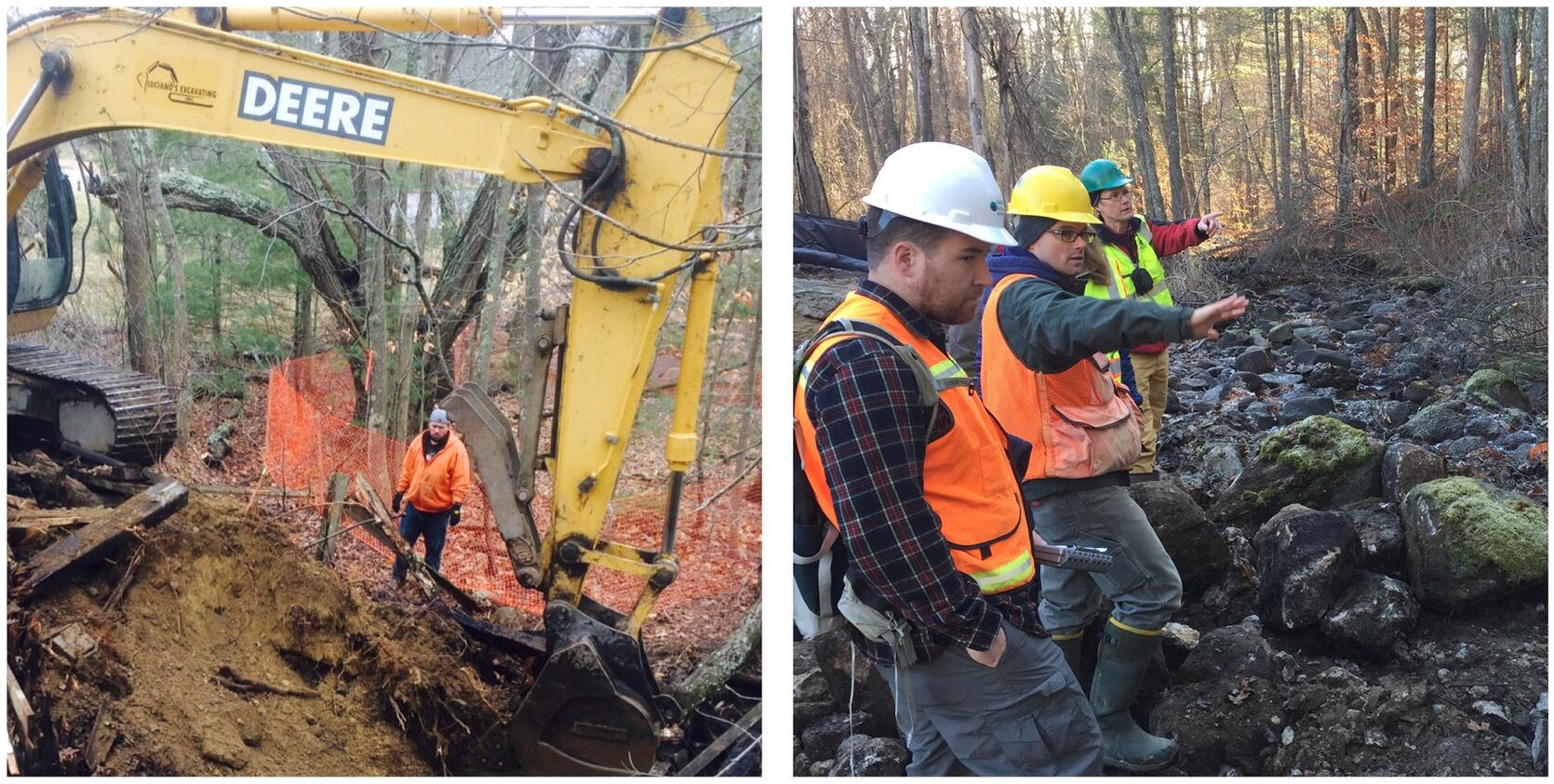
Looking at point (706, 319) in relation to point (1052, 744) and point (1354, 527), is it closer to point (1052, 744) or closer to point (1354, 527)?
point (1052, 744)

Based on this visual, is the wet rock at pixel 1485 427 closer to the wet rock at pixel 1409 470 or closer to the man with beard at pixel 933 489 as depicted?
the wet rock at pixel 1409 470

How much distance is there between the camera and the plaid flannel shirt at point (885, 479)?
1763 mm

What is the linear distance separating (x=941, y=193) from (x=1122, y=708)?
4.76 feet

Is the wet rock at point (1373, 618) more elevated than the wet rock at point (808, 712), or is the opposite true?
the wet rock at point (1373, 618)

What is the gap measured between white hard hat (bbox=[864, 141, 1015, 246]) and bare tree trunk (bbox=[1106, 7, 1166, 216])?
7.59ft

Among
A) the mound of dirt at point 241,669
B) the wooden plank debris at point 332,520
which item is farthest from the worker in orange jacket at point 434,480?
the mound of dirt at point 241,669

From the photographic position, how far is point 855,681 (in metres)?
2.99

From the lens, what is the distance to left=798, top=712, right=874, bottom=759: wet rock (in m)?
2.89

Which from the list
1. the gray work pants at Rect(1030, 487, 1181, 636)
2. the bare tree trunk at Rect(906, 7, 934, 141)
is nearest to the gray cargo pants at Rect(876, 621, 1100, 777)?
the gray work pants at Rect(1030, 487, 1181, 636)

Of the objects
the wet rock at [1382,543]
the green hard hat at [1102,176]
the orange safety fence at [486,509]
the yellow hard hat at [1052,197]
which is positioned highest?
the green hard hat at [1102,176]

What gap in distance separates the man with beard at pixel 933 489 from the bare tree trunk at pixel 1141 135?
2330 mm

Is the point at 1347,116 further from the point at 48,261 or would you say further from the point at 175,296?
the point at 175,296

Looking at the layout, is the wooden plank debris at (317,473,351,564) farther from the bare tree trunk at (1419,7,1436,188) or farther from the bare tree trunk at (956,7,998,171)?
the bare tree trunk at (1419,7,1436,188)

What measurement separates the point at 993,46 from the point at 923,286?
65.8 inches
